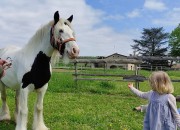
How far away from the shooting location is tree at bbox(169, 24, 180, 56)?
73.1 meters

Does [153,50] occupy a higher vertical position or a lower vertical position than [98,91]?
higher

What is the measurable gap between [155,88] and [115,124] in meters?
2.72

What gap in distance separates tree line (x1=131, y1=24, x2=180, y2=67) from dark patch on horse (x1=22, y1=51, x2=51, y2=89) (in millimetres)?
69716

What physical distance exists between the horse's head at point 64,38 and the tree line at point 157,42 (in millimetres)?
69844

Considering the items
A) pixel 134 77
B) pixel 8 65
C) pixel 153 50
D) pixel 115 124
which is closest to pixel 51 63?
pixel 8 65

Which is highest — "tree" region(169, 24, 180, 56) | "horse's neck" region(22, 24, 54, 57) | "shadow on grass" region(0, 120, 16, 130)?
"tree" region(169, 24, 180, 56)

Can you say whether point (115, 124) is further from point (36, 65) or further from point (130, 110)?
point (36, 65)

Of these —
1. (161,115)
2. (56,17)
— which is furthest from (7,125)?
(161,115)

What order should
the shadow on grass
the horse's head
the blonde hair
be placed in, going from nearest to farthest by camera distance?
the blonde hair → the horse's head → the shadow on grass

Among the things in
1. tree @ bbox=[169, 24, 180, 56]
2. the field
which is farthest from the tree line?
the field

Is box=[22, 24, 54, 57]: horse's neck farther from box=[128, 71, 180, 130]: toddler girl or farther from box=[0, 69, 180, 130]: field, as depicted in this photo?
box=[128, 71, 180, 130]: toddler girl

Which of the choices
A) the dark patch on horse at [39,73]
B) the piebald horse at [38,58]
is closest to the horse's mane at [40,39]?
the piebald horse at [38,58]

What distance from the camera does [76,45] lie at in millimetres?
4883

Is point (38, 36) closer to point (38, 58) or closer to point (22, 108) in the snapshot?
point (38, 58)
